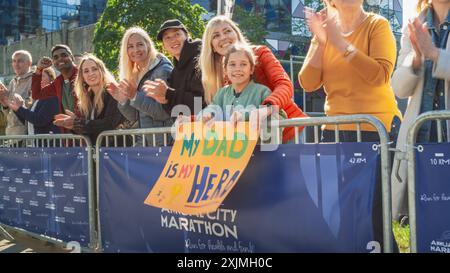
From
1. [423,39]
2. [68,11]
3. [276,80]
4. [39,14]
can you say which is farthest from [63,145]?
[39,14]

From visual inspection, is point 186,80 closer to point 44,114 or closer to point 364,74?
point 364,74

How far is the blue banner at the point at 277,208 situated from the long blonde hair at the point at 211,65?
65 cm

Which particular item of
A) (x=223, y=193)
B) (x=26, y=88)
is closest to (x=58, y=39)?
(x=26, y=88)

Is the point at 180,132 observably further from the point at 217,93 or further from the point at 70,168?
the point at 70,168

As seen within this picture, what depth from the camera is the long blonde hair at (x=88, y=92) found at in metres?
5.99

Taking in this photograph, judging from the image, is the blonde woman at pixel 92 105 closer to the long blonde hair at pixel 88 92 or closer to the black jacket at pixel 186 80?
the long blonde hair at pixel 88 92

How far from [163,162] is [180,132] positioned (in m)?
0.39

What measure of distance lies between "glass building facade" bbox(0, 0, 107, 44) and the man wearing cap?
2246 inches

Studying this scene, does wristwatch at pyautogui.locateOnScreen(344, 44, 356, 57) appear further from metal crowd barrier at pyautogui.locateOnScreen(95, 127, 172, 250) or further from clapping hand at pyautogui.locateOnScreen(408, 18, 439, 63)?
metal crowd barrier at pyautogui.locateOnScreen(95, 127, 172, 250)

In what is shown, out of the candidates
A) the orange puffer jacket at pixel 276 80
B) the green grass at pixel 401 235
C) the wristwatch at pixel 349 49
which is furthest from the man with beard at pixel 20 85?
the green grass at pixel 401 235

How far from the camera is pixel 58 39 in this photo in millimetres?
39062

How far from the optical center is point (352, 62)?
386 centimetres

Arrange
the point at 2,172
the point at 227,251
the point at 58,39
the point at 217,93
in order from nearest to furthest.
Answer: the point at 227,251, the point at 217,93, the point at 2,172, the point at 58,39

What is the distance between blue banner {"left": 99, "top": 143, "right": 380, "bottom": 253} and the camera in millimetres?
3361
